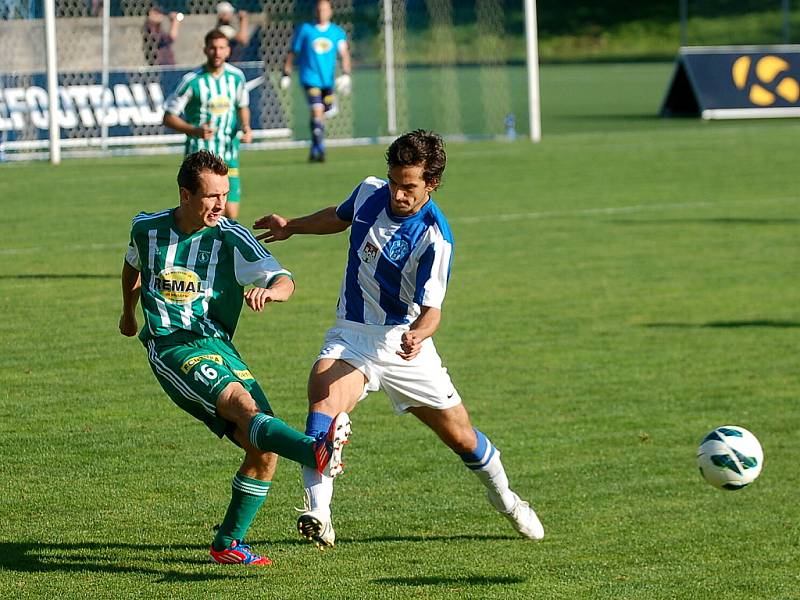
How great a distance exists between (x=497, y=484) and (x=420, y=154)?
4.79 feet

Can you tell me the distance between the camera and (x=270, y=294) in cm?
514

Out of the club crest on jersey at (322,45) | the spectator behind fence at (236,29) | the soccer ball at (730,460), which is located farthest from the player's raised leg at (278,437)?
the spectator behind fence at (236,29)

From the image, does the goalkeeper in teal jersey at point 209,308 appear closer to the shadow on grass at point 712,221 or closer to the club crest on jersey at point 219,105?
the club crest on jersey at point 219,105

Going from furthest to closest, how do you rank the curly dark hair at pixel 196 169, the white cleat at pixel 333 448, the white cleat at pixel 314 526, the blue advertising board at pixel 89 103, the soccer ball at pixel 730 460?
the blue advertising board at pixel 89 103 < the soccer ball at pixel 730 460 < the curly dark hair at pixel 196 169 < the white cleat at pixel 314 526 < the white cleat at pixel 333 448

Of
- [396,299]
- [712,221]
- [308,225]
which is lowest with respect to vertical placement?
[712,221]

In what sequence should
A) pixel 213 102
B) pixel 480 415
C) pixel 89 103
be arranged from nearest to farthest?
pixel 480 415 < pixel 213 102 < pixel 89 103

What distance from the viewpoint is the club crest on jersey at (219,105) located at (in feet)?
40.7

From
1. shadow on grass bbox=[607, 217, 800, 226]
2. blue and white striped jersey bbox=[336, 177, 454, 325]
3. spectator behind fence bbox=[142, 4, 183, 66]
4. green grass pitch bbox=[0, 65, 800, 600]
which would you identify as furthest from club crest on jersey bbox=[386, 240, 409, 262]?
spectator behind fence bbox=[142, 4, 183, 66]

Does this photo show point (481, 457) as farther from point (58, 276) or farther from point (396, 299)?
point (58, 276)

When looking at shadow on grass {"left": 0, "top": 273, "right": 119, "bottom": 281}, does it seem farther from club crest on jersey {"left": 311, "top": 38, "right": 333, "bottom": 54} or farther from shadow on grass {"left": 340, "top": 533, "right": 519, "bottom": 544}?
club crest on jersey {"left": 311, "top": 38, "right": 333, "bottom": 54}

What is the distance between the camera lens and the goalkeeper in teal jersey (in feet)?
17.2

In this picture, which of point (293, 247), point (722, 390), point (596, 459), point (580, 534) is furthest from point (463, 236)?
point (580, 534)

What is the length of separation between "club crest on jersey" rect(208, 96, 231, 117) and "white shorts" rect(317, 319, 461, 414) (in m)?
7.01

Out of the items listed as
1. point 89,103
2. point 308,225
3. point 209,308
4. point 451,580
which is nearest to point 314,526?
point 451,580
